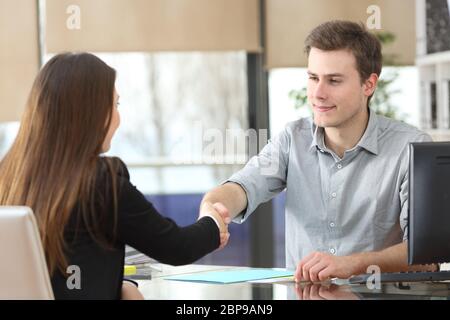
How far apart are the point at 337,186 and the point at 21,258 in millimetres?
1502

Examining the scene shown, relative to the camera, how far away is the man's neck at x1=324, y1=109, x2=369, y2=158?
3053 millimetres

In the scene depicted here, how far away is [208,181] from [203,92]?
720 millimetres

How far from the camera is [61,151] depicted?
1968 mm

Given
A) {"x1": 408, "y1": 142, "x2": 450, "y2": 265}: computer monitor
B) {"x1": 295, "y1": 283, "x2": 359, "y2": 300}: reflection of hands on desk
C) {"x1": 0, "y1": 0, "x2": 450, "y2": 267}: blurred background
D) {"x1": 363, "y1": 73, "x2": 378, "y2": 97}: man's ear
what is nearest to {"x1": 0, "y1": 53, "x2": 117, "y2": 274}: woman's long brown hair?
{"x1": 295, "y1": 283, "x2": 359, "y2": 300}: reflection of hands on desk

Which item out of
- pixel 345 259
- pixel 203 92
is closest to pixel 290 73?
pixel 203 92

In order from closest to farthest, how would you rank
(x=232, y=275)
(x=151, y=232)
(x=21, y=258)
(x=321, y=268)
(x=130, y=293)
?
(x=21, y=258) < (x=151, y=232) < (x=130, y=293) < (x=321, y=268) < (x=232, y=275)

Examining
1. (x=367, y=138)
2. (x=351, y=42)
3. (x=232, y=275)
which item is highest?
(x=351, y=42)

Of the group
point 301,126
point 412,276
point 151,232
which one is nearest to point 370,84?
point 301,126

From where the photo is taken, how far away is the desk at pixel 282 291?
2264 millimetres

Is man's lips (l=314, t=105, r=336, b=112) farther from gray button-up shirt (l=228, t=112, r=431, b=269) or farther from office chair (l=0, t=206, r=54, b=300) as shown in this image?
office chair (l=0, t=206, r=54, b=300)

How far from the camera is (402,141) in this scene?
9.89 ft

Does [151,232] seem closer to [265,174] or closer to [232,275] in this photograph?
[232,275]

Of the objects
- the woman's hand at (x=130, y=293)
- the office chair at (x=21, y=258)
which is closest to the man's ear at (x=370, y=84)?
the woman's hand at (x=130, y=293)

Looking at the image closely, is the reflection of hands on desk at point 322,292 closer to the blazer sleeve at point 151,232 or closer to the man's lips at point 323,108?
the blazer sleeve at point 151,232
